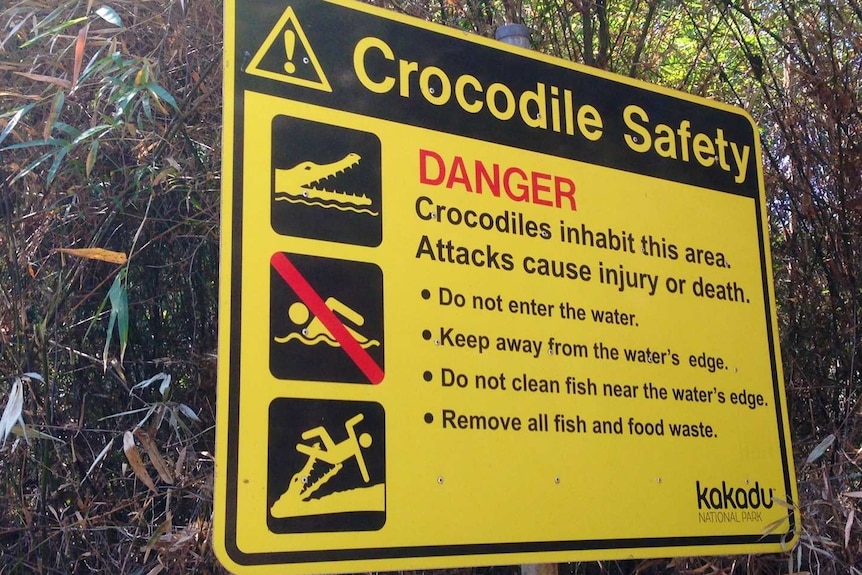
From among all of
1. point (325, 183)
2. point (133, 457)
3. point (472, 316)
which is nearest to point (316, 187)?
point (325, 183)

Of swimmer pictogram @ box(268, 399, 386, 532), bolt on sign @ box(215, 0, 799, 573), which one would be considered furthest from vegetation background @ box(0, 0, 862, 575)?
swimmer pictogram @ box(268, 399, 386, 532)

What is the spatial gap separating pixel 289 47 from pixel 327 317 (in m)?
0.52

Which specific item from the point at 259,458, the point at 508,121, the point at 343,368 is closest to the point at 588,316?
the point at 508,121

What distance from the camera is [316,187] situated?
1.56 m

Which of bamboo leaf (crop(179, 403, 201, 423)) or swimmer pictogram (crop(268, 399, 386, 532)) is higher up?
bamboo leaf (crop(179, 403, 201, 423))

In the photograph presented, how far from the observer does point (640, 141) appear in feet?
6.77

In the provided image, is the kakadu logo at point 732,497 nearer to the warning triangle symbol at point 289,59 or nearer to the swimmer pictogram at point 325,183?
the swimmer pictogram at point 325,183

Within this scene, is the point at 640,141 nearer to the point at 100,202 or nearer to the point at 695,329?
the point at 695,329

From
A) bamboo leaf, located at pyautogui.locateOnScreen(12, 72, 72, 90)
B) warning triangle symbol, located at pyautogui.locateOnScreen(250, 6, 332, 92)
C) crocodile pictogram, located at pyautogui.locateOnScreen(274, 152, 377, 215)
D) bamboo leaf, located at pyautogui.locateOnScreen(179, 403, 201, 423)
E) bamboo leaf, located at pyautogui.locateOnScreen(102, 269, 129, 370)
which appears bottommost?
bamboo leaf, located at pyautogui.locateOnScreen(179, 403, 201, 423)

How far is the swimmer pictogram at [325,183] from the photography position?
1.52 meters

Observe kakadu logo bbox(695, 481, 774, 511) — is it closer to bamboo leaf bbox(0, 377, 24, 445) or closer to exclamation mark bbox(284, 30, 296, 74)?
exclamation mark bbox(284, 30, 296, 74)

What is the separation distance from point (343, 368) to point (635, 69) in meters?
1.77

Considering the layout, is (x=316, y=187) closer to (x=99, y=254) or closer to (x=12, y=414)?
(x=99, y=254)

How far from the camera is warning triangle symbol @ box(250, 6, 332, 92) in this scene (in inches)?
61.7
